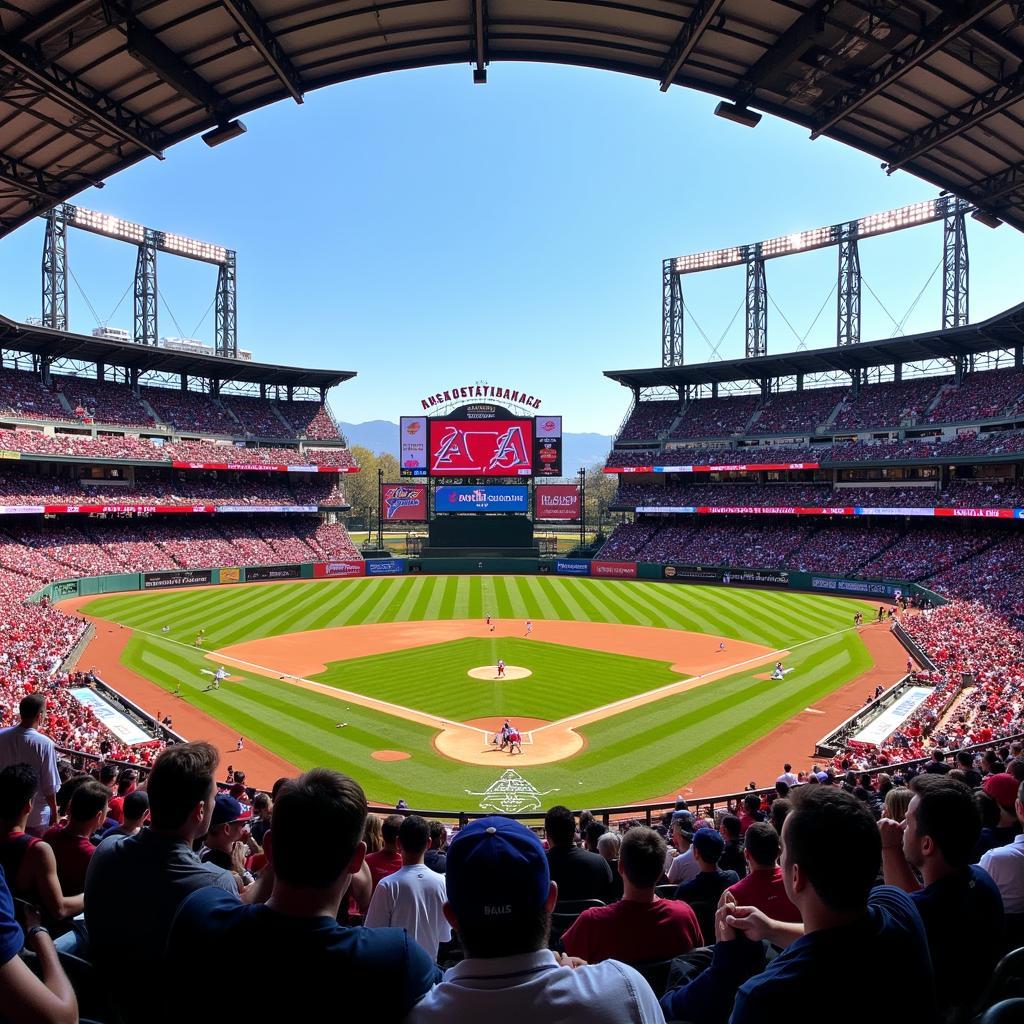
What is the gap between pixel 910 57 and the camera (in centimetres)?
1100

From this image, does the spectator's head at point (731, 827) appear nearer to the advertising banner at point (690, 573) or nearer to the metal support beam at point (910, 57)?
the metal support beam at point (910, 57)

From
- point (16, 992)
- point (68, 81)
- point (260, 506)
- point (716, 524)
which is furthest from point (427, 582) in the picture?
point (16, 992)

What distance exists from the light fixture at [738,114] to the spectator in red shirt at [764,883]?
12.4 m

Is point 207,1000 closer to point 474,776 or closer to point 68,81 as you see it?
point 68,81

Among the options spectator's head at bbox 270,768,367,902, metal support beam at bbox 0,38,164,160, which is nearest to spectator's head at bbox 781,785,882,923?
spectator's head at bbox 270,768,367,902

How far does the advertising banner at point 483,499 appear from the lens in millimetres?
71500

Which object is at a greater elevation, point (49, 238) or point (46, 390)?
point (49, 238)

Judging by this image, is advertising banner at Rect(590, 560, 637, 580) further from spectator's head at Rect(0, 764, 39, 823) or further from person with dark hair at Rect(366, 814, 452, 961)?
spectator's head at Rect(0, 764, 39, 823)

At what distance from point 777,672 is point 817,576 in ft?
94.3

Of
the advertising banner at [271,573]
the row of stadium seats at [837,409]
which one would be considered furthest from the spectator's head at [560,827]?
the advertising banner at [271,573]

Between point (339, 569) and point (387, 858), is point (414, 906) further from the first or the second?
point (339, 569)

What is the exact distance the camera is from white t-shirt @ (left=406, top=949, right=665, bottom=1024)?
2.22 m

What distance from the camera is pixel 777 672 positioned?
31250 mm

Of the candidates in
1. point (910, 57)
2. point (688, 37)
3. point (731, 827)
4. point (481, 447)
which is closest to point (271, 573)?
point (481, 447)
